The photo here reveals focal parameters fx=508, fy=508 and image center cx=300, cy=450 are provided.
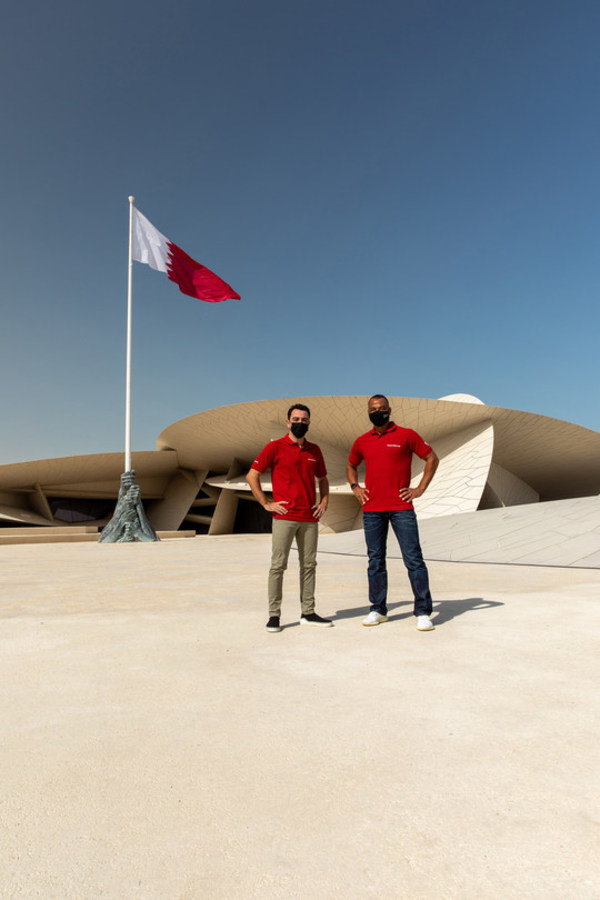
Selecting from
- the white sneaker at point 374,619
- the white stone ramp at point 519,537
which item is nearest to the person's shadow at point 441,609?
the white sneaker at point 374,619

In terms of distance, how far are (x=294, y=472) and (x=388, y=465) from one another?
62 centimetres

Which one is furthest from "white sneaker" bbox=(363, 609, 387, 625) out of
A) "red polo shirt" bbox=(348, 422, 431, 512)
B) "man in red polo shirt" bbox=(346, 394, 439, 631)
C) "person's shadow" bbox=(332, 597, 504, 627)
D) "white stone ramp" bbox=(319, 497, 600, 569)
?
"white stone ramp" bbox=(319, 497, 600, 569)

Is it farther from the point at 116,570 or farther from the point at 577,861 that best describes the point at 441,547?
the point at 577,861

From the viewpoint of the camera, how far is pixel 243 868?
37.6 inches

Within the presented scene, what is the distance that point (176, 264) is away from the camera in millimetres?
13711

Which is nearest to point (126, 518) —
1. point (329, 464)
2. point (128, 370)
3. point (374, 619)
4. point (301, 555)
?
point (128, 370)

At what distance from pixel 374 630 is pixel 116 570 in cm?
417

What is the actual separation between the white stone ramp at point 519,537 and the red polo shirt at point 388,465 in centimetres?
392

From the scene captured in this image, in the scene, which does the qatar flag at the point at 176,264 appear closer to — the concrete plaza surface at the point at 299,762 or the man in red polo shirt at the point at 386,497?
the man in red polo shirt at the point at 386,497

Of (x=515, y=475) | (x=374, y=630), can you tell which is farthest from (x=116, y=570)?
(x=515, y=475)

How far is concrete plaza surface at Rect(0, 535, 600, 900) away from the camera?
0.95 meters

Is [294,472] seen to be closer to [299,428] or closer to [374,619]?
[299,428]

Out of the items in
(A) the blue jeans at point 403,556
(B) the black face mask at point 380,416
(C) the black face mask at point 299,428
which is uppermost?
(B) the black face mask at point 380,416

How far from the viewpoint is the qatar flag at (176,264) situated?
534 inches
